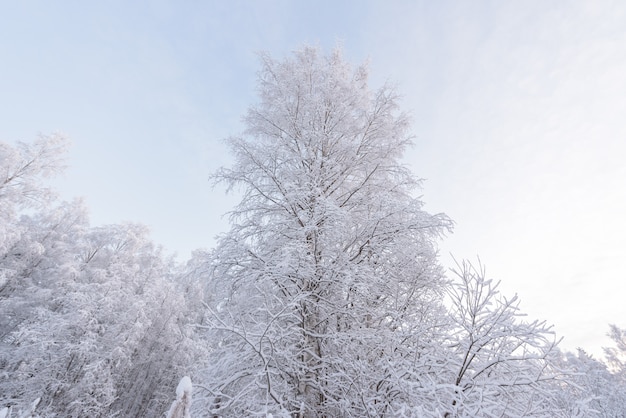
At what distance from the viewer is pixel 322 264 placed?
4.20m

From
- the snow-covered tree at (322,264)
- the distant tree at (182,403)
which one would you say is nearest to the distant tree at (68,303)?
the snow-covered tree at (322,264)

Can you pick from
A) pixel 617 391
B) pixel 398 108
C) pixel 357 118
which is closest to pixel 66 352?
pixel 357 118

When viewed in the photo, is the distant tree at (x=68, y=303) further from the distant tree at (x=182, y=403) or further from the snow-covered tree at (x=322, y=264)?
the distant tree at (x=182, y=403)

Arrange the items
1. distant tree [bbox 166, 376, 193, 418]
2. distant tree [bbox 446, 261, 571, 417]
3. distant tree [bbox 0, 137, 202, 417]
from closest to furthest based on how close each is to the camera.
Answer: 1. distant tree [bbox 166, 376, 193, 418]
2. distant tree [bbox 446, 261, 571, 417]
3. distant tree [bbox 0, 137, 202, 417]

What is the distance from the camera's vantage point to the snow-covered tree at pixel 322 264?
3445mm

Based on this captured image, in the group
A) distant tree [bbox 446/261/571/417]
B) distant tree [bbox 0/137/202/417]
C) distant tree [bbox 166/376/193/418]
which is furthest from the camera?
distant tree [bbox 0/137/202/417]

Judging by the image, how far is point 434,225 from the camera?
433cm

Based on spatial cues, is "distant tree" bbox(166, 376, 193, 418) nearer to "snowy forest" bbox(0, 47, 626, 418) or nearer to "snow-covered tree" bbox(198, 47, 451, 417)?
"snowy forest" bbox(0, 47, 626, 418)

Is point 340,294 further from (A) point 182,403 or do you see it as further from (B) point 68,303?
(B) point 68,303

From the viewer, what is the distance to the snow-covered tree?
3445mm

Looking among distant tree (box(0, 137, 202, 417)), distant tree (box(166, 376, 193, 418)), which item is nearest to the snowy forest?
distant tree (box(166, 376, 193, 418))

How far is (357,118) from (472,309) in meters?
4.53

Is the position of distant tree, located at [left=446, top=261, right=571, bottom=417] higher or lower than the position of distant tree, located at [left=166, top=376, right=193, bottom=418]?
higher

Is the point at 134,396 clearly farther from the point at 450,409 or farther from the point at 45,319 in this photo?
the point at 450,409
